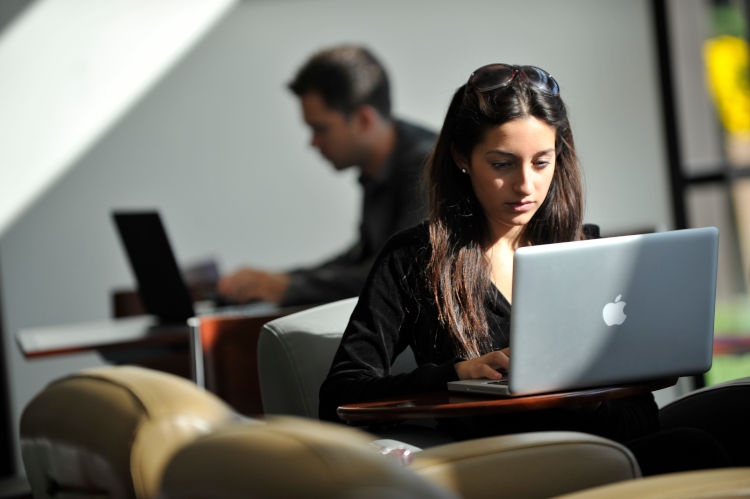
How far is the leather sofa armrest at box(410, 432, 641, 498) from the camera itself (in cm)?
140

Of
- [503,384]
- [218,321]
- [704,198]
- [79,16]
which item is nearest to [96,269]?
[79,16]

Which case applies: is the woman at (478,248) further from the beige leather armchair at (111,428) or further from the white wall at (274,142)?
the white wall at (274,142)

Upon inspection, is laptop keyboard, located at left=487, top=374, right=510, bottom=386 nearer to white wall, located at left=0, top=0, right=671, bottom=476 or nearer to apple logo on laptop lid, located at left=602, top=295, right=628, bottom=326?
apple logo on laptop lid, located at left=602, top=295, right=628, bottom=326

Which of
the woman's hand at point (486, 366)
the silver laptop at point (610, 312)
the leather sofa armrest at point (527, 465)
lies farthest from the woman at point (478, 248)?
the leather sofa armrest at point (527, 465)

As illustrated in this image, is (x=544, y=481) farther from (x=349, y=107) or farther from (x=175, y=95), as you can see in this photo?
(x=175, y=95)

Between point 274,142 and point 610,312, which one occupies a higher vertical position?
point 274,142

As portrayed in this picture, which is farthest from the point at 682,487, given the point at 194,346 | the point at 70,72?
the point at 70,72

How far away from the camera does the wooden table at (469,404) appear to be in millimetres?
1539

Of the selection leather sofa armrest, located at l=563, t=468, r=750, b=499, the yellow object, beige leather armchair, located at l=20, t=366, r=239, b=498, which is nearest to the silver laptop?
leather sofa armrest, located at l=563, t=468, r=750, b=499

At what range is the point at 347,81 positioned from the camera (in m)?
3.63

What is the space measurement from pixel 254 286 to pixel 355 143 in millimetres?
637

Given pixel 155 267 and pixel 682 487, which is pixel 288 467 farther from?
pixel 155 267

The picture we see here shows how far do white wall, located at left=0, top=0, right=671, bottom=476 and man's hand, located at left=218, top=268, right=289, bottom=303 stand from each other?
87.7 inches

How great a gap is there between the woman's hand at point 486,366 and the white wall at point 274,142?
422 centimetres
